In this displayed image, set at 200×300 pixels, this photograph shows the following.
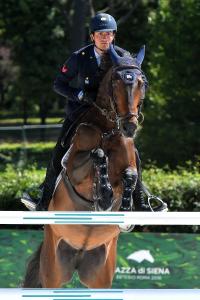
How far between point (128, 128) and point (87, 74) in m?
1.06

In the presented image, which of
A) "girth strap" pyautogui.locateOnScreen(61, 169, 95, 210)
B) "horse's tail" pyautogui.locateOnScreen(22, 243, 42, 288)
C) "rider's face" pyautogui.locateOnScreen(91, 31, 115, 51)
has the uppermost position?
"rider's face" pyautogui.locateOnScreen(91, 31, 115, 51)

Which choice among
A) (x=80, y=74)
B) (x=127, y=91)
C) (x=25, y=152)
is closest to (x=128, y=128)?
(x=127, y=91)

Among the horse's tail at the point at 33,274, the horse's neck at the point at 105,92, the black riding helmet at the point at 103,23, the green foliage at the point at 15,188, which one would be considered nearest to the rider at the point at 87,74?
the black riding helmet at the point at 103,23

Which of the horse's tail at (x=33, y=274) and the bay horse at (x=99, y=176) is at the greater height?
the bay horse at (x=99, y=176)

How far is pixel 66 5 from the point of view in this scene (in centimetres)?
2364

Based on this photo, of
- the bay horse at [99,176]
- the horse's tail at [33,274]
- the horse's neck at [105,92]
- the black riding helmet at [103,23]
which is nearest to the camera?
the bay horse at [99,176]

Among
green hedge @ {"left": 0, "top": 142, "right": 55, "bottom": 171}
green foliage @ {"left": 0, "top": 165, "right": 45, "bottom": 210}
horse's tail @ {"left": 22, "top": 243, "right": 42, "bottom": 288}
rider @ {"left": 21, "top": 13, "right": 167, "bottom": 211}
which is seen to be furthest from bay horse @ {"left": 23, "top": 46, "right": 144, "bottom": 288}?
green hedge @ {"left": 0, "top": 142, "right": 55, "bottom": 171}

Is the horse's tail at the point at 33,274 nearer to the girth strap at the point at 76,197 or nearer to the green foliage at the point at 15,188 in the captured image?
the girth strap at the point at 76,197

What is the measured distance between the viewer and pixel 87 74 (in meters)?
6.11

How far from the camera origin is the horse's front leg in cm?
551

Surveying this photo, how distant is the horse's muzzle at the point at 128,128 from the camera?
523 cm

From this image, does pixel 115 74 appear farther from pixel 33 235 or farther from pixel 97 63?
pixel 33 235

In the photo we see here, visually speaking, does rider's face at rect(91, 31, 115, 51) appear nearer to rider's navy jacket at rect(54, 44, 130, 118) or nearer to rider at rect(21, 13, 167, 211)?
rider at rect(21, 13, 167, 211)

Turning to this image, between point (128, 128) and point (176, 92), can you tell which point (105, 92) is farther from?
point (176, 92)
